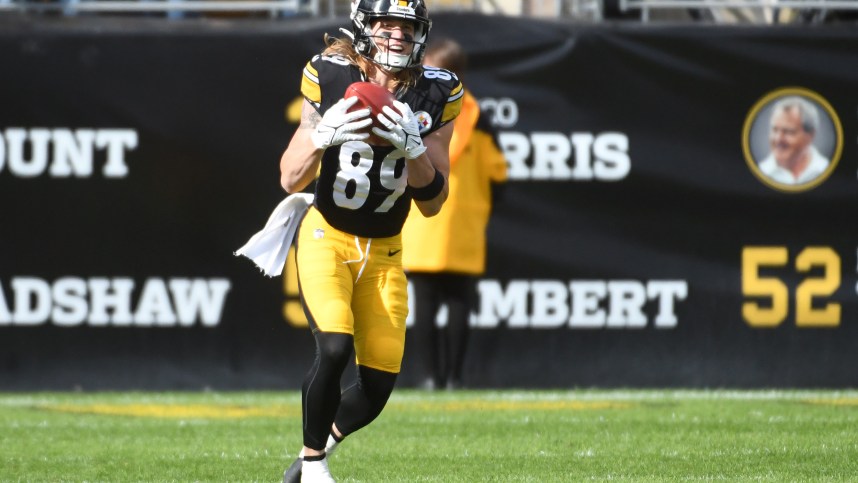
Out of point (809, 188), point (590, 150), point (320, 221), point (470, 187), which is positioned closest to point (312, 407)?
point (320, 221)

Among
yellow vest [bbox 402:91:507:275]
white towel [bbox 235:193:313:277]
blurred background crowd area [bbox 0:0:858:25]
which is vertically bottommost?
yellow vest [bbox 402:91:507:275]

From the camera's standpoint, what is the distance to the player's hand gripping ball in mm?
4543

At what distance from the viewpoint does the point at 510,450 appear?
603 cm

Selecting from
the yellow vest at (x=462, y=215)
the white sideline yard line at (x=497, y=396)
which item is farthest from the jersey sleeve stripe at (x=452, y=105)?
the white sideline yard line at (x=497, y=396)

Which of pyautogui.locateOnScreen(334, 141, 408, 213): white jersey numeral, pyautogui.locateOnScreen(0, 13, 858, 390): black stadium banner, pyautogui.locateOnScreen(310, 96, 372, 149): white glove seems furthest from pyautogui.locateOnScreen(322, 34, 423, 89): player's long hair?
pyautogui.locateOnScreen(0, 13, 858, 390): black stadium banner

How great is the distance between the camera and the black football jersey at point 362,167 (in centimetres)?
482

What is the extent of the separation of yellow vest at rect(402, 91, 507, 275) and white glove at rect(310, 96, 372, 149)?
3.51 metres

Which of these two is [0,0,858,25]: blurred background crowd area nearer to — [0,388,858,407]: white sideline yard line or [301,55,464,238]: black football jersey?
[0,388,858,407]: white sideline yard line

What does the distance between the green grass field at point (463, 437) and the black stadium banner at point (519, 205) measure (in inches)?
11.5

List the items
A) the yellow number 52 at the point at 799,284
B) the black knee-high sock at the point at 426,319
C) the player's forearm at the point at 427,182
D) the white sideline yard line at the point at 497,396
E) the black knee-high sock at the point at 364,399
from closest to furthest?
the player's forearm at the point at 427,182
the black knee-high sock at the point at 364,399
the white sideline yard line at the point at 497,396
the black knee-high sock at the point at 426,319
the yellow number 52 at the point at 799,284

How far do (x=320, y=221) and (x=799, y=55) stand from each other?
15.2ft

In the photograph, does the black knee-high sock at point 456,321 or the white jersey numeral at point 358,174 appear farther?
the black knee-high sock at point 456,321

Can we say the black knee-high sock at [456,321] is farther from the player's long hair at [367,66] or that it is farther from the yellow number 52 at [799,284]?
the player's long hair at [367,66]

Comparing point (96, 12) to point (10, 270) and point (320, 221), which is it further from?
point (320, 221)
